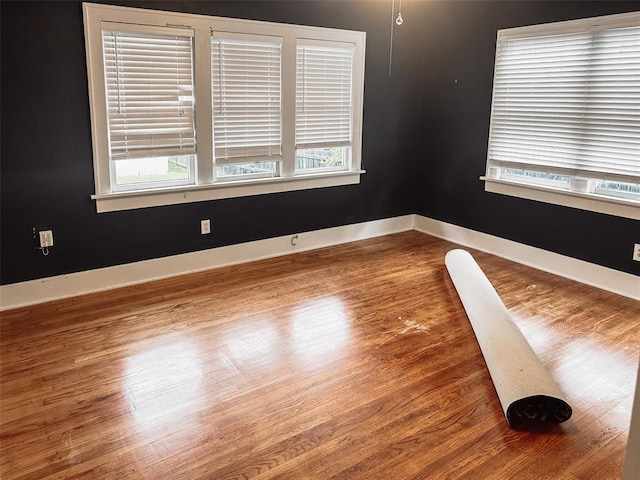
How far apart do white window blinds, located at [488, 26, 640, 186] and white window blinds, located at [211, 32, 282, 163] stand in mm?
2085

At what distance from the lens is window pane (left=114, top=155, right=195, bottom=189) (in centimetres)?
420

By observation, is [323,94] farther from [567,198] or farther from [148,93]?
[567,198]

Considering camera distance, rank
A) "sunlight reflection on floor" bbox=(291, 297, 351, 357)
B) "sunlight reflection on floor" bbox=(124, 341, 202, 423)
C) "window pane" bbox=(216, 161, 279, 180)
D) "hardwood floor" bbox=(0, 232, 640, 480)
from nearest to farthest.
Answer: "hardwood floor" bbox=(0, 232, 640, 480)
"sunlight reflection on floor" bbox=(124, 341, 202, 423)
"sunlight reflection on floor" bbox=(291, 297, 351, 357)
"window pane" bbox=(216, 161, 279, 180)

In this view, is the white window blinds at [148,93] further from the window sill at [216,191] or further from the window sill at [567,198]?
the window sill at [567,198]

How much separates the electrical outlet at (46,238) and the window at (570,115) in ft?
12.8

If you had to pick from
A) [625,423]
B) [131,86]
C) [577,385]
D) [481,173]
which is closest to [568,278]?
[481,173]

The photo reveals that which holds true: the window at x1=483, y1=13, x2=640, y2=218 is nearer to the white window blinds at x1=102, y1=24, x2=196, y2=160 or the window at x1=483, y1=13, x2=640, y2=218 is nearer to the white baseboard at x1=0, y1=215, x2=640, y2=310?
the white baseboard at x1=0, y1=215, x2=640, y2=310

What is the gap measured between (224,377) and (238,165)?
2.28 m

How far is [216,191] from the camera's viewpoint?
4641mm

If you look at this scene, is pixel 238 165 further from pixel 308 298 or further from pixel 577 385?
pixel 577 385

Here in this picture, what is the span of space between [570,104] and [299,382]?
325 centimetres

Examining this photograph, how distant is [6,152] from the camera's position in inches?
143

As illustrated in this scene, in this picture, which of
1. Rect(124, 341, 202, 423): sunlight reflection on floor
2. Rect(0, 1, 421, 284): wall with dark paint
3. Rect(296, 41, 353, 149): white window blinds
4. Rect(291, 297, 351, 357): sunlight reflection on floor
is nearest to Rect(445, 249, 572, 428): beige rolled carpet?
Rect(291, 297, 351, 357): sunlight reflection on floor

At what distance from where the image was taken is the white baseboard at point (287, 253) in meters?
3.98
